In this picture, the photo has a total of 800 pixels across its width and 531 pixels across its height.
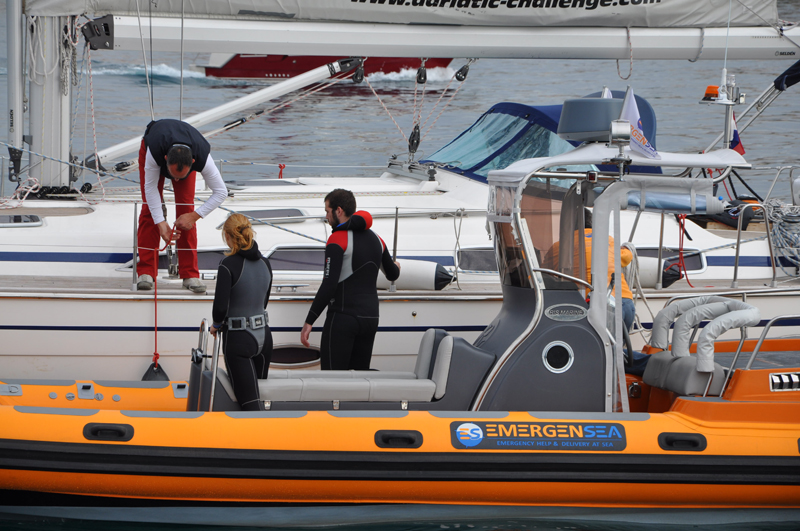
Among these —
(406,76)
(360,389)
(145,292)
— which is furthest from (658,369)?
(406,76)

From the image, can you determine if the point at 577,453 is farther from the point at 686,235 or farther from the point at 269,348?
the point at 686,235

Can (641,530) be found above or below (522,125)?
below

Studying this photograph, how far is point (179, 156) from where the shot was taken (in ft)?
19.5

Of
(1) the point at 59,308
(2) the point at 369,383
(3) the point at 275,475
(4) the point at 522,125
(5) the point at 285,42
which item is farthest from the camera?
(4) the point at 522,125

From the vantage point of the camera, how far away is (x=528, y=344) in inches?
200

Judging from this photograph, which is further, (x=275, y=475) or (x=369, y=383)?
(x=369, y=383)

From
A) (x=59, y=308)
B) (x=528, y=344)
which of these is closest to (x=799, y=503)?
(x=528, y=344)

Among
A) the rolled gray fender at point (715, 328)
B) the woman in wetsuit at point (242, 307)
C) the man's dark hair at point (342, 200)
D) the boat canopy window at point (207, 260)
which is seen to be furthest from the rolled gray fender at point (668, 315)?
the boat canopy window at point (207, 260)

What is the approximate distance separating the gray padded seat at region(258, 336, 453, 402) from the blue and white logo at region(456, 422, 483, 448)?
14.8 inches

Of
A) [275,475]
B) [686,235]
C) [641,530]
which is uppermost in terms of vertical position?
[686,235]

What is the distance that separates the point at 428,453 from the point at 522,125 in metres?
3.89

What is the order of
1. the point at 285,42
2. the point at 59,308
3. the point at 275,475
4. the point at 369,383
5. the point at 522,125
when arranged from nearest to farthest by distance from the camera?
the point at 275,475
the point at 369,383
the point at 59,308
the point at 285,42
the point at 522,125

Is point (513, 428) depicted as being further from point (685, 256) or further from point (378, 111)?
point (378, 111)

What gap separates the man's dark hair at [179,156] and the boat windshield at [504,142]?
2.88 meters
